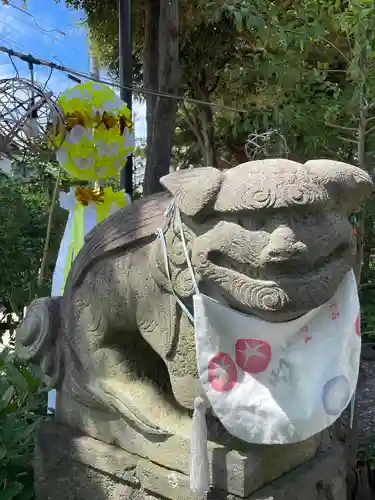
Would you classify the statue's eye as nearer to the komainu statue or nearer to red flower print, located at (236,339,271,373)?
the komainu statue

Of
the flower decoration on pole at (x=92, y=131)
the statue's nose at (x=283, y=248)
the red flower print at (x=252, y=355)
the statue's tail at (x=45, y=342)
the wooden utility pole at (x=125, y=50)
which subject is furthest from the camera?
the wooden utility pole at (x=125, y=50)

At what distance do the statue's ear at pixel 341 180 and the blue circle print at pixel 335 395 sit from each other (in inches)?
13.1

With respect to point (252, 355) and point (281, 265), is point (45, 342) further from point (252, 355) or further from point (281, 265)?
point (281, 265)

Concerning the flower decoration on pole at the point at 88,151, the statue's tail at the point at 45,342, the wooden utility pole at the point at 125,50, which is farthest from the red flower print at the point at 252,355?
the wooden utility pole at the point at 125,50

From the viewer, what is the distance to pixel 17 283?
10.8 feet

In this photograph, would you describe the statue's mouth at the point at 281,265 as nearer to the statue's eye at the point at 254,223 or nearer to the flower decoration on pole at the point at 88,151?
the statue's eye at the point at 254,223

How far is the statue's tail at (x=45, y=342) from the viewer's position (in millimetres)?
1354

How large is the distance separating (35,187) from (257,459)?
145 inches

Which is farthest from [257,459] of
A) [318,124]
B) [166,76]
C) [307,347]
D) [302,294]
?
[166,76]

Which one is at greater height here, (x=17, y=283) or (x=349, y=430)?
(x=17, y=283)

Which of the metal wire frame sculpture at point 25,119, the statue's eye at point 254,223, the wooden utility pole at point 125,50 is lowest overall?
the statue's eye at point 254,223

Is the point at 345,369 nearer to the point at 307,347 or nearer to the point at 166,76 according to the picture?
the point at 307,347

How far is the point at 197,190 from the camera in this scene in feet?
3.23

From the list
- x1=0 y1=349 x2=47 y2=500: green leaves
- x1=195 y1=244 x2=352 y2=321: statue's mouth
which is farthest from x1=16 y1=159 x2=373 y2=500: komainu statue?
x1=0 y1=349 x2=47 y2=500: green leaves
